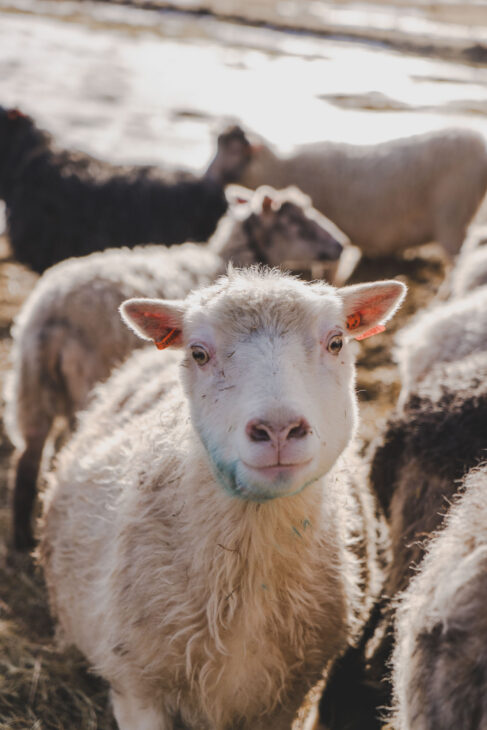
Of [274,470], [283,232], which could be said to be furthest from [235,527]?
[283,232]

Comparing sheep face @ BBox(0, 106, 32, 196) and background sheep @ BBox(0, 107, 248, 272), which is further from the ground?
sheep face @ BBox(0, 106, 32, 196)

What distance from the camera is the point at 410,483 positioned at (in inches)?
119

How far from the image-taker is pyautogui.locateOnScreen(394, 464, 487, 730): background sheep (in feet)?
5.88

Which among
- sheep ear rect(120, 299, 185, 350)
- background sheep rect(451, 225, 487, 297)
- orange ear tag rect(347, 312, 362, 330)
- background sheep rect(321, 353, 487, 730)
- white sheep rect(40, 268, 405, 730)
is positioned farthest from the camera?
→ background sheep rect(451, 225, 487, 297)

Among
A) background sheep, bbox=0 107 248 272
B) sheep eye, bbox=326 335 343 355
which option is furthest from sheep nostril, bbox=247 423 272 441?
background sheep, bbox=0 107 248 272

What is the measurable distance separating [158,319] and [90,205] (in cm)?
385

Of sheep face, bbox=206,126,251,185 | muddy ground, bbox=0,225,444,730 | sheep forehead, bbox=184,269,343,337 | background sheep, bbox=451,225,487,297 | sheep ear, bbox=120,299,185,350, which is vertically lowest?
muddy ground, bbox=0,225,444,730

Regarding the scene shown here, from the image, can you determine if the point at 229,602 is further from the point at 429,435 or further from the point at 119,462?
the point at 429,435

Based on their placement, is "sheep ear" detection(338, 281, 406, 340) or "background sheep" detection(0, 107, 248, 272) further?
"background sheep" detection(0, 107, 248, 272)

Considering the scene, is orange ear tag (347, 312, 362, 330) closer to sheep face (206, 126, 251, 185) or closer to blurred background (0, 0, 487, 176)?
sheep face (206, 126, 251, 185)

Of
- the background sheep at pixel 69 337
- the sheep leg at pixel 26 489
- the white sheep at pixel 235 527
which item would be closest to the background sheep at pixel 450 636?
the white sheep at pixel 235 527

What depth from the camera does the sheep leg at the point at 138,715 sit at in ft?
8.34

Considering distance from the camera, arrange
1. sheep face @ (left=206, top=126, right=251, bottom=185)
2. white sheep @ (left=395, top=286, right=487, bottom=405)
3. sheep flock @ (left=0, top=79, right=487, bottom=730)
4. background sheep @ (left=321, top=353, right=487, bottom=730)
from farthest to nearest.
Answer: sheep face @ (left=206, top=126, right=251, bottom=185) < white sheep @ (left=395, top=286, right=487, bottom=405) < background sheep @ (left=321, top=353, right=487, bottom=730) < sheep flock @ (left=0, top=79, right=487, bottom=730)

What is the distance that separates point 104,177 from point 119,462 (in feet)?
12.6
